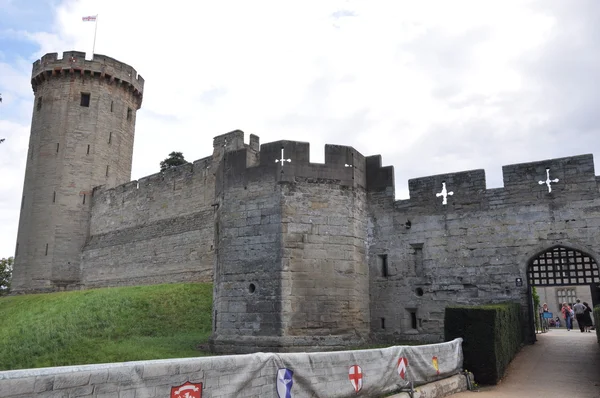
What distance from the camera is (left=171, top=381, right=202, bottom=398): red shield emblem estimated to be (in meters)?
4.41

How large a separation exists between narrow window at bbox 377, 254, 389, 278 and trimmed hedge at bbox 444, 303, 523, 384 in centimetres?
343

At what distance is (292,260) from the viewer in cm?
1113

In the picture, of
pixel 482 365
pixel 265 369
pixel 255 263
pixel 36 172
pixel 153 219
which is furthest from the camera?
pixel 36 172

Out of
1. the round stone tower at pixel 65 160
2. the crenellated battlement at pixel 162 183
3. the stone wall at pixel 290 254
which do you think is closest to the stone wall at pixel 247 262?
the stone wall at pixel 290 254

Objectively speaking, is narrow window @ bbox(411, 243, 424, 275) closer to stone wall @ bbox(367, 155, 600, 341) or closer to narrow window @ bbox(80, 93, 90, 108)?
stone wall @ bbox(367, 155, 600, 341)

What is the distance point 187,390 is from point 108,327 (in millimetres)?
11869

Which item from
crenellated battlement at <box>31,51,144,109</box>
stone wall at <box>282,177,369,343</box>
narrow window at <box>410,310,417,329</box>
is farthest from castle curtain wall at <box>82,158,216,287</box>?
narrow window at <box>410,310,417,329</box>

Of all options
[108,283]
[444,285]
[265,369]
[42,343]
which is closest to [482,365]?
[444,285]

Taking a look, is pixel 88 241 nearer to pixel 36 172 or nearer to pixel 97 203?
pixel 97 203

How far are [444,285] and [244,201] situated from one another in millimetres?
5287

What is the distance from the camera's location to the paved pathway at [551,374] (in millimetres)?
7957

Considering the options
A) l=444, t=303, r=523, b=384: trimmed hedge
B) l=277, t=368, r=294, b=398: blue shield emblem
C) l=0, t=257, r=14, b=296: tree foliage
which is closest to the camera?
l=277, t=368, r=294, b=398: blue shield emblem

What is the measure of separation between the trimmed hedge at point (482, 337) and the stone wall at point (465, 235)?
2340mm

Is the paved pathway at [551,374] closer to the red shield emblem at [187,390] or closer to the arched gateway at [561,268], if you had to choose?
the arched gateway at [561,268]
